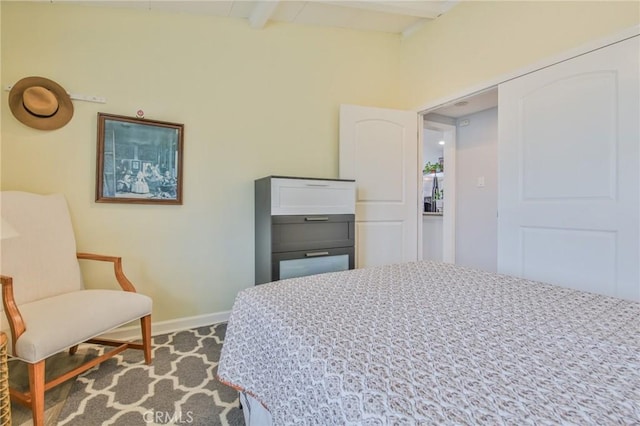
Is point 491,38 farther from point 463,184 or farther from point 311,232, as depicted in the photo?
point 311,232

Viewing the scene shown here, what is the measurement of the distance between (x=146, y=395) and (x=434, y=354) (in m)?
1.58

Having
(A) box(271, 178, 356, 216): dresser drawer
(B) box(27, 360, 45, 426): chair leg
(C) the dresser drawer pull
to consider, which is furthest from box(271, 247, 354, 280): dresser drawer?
(B) box(27, 360, 45, 426): chair leg

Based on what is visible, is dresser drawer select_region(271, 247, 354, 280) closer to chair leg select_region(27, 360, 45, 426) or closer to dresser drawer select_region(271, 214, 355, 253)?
dresser drawer select_region(271, 214, 355, 253)

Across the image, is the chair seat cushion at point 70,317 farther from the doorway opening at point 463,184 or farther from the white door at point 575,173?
the doorway opening at point 463,184

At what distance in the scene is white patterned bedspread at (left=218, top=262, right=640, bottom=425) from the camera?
1.85 feet

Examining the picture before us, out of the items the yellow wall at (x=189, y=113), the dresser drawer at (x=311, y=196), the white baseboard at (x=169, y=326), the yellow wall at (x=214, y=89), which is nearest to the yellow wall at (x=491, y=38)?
the yellow wall at (x=214, y=89)

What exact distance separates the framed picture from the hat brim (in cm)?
20

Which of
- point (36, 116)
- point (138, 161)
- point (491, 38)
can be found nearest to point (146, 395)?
point (138, 161)

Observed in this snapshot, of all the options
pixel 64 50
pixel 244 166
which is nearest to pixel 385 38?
pixel 244 166

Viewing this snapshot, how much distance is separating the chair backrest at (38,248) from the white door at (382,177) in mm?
2162

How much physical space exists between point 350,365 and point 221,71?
261 centimetres

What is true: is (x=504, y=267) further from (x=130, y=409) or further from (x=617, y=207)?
(x=130, y=409)

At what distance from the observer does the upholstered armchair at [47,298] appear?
136cm

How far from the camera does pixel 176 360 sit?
1969 mm
